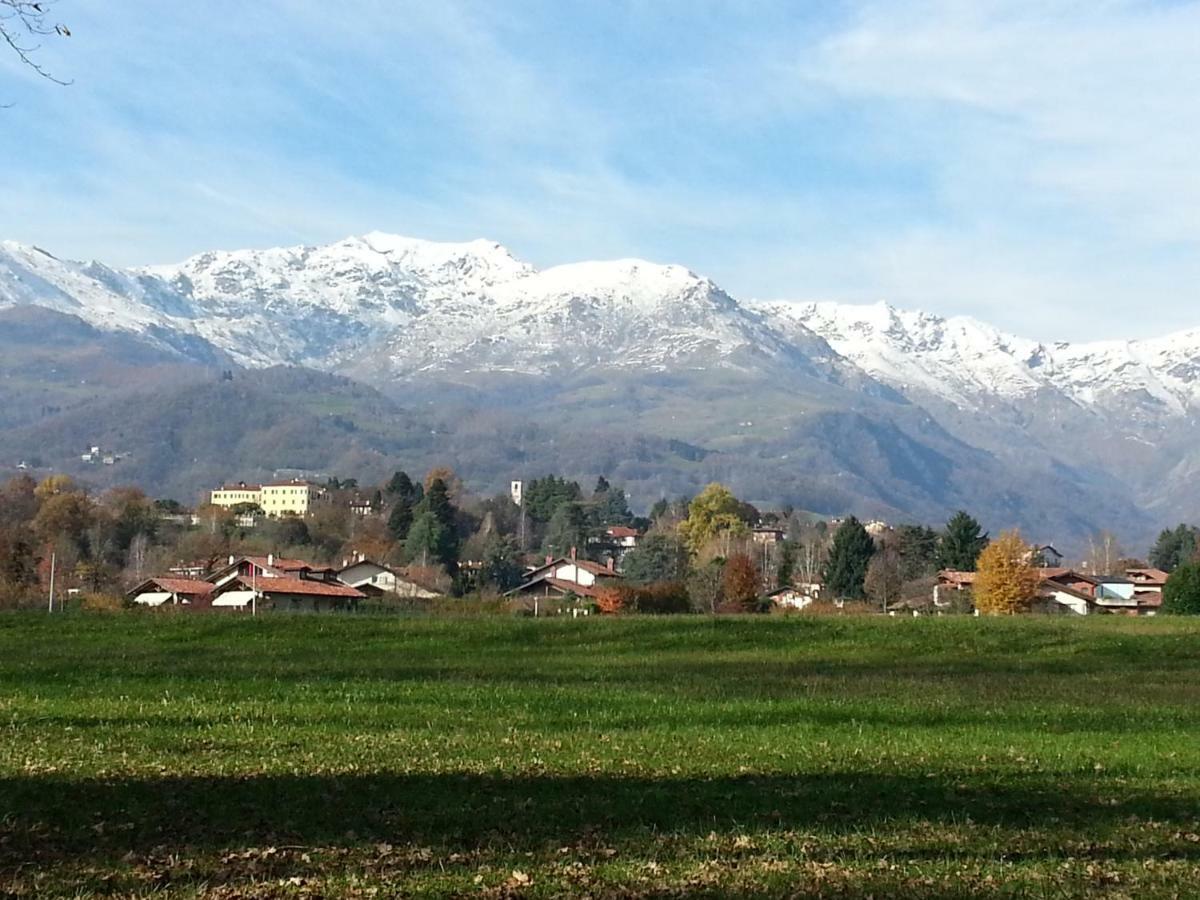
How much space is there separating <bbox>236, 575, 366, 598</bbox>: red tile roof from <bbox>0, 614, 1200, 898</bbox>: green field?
62661 mm

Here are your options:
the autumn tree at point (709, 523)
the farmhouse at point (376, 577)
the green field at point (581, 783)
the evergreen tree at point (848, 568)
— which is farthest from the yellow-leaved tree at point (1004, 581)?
the green field at point (581, 783)

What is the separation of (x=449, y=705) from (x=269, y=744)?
7.33m

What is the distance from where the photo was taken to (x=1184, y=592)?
95438 mm

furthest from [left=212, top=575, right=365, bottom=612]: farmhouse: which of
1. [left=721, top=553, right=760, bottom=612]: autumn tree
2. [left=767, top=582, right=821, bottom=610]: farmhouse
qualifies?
[left=767, top=582, right=821, bottom=610]: farmhouse

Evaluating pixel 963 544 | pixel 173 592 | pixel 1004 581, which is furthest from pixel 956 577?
pixel 173 592

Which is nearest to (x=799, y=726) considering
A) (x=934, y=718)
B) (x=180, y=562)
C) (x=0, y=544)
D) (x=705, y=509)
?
(x=934, y=718)

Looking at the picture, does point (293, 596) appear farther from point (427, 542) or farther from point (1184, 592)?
point (427, 542)

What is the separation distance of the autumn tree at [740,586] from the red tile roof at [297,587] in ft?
91.1

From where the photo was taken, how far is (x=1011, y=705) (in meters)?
31.2

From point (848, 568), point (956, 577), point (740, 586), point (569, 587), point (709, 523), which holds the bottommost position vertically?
point (569, 587)

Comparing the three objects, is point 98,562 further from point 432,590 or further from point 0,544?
point 432,590

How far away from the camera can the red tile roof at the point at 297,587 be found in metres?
102

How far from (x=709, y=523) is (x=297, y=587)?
92999 millimetres

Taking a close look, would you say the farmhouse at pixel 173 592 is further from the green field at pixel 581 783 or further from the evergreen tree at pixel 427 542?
the green field at pixel 581 783
